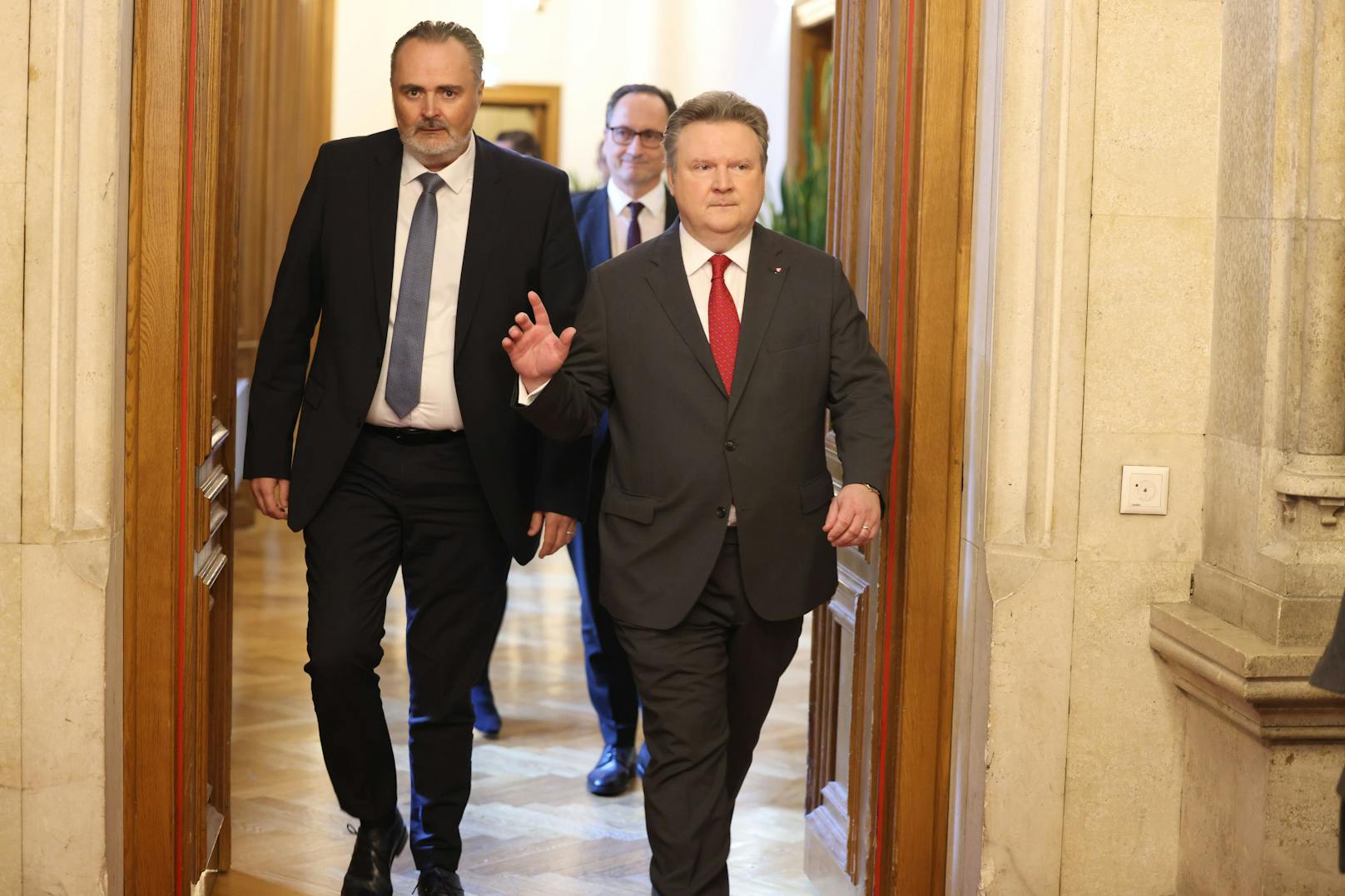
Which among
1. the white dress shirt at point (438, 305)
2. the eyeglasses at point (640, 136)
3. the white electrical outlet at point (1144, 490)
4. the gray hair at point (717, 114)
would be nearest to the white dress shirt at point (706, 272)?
the gray hair at point (717, 114)

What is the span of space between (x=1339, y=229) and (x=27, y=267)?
2472mm

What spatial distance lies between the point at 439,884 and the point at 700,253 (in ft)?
5.16

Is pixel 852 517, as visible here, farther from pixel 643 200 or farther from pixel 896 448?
pixel 643 200

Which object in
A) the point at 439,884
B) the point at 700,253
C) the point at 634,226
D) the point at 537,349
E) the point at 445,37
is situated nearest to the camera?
the point at 537,349

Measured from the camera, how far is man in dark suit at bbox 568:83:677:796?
4641mm

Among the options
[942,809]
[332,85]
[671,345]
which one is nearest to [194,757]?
[671,345]

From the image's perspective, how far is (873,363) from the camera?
3.11m

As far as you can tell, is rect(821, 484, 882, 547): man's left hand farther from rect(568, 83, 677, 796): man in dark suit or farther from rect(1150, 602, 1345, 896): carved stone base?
rect(568, 83, 677, 796): man in dark suit

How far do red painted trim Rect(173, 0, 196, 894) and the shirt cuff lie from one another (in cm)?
74

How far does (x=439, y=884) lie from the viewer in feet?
11.8

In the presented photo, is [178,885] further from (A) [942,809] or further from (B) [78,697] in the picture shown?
(A) [942,809]

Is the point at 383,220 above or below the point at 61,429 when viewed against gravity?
above

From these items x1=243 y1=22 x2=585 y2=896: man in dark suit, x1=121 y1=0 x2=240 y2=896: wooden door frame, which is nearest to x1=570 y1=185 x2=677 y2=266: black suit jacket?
x1=243 y1=22 x2=585 y2=896: man in dark suit

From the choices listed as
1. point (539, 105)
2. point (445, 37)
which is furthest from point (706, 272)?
point (539, 105)
